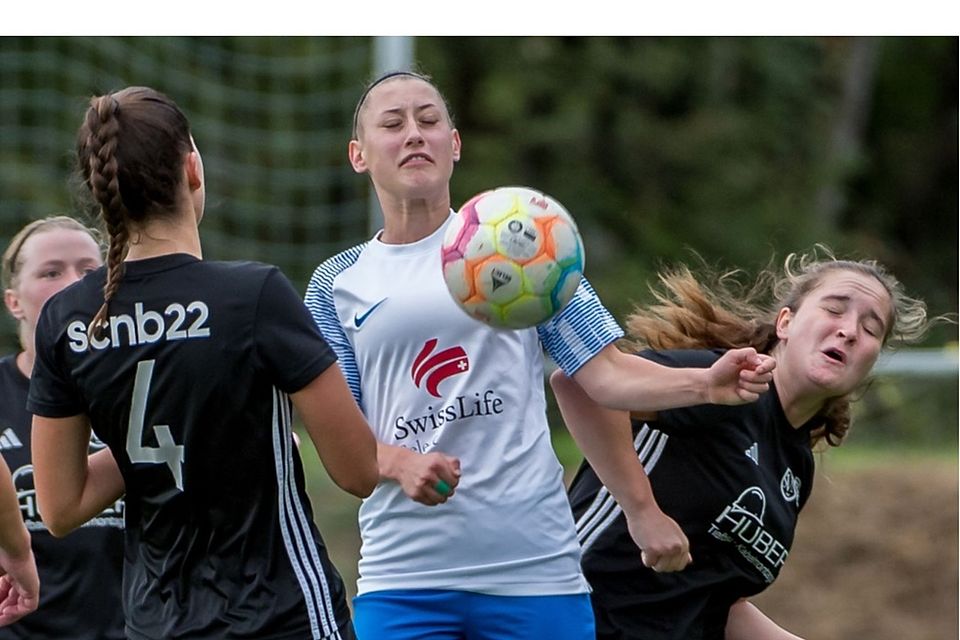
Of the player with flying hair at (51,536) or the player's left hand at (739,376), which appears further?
the player with flying hair at (51,536)

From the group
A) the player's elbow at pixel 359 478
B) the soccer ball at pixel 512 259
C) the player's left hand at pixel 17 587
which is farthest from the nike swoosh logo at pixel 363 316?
the player's left hand at pixel 17 587

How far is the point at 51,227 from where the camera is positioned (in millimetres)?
4336

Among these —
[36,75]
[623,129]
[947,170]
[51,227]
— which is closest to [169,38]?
[36,75]

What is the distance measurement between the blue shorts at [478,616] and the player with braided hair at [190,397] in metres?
0.54

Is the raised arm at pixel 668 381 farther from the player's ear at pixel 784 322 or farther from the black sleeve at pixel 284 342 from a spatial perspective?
the black sleeve at pixel 284 342

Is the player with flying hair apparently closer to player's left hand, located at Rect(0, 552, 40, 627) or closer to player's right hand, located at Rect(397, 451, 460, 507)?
player's left hand, located at Rect(0, 552, 40, 627)

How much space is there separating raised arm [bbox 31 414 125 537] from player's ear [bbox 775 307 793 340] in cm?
186

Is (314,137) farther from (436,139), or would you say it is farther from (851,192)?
(851,192)

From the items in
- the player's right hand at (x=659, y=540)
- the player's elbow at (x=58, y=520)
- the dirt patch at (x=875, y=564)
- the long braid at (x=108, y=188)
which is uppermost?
the long braid at (x=108, y=188)

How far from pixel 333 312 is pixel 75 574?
1.09 metres

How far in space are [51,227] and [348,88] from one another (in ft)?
28.2

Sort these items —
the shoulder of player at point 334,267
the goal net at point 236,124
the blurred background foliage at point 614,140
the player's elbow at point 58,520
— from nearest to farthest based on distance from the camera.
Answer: the player's elbow at point 58,520 → the shoulder of player at point 334,267 → the goal net at point 236,124 → the blurred background foliage at point 614,140

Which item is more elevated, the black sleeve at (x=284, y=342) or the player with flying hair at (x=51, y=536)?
the black sleeve at (x=284, y=342)

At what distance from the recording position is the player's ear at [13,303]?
14.3ft
